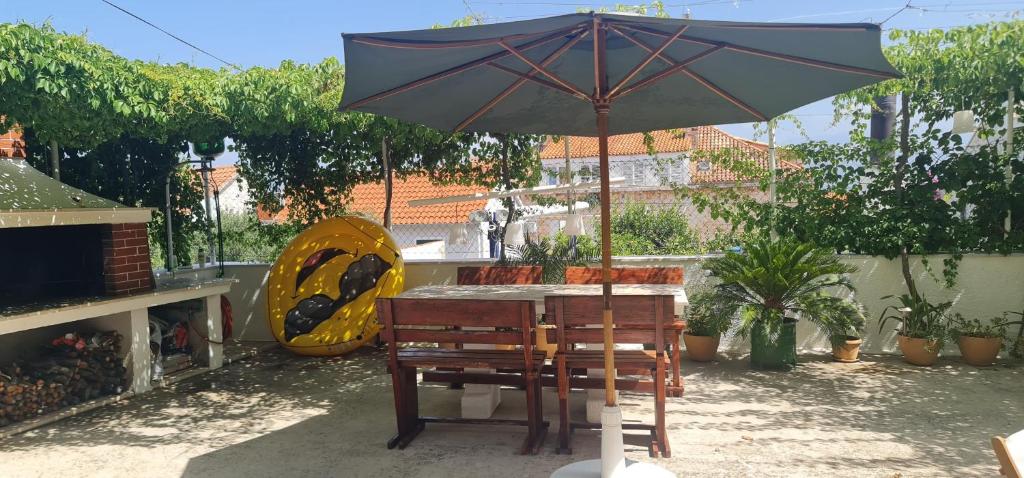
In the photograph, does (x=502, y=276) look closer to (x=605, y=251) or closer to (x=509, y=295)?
(x=509, y=295)

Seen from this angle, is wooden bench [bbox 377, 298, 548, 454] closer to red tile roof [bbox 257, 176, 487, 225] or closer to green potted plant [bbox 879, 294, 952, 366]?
green potted plant [bbox 879, 294, 952, 366]

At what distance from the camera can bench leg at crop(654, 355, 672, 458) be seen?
4038 mm

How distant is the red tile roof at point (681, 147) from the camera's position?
7574mm

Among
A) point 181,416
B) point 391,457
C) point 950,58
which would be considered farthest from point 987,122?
point 181,416

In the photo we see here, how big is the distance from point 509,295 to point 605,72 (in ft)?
7.24

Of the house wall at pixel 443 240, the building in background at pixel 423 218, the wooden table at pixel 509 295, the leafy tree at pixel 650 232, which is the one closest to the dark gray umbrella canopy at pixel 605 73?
the wooden table at pixel 509 295

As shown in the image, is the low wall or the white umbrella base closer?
the white umbrella base

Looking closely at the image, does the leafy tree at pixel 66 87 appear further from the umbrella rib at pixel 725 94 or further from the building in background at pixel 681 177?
the umbrella rib at pixel 725 94

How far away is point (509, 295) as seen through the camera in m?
5.22

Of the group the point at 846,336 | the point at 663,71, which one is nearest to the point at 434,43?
the point at 663,71

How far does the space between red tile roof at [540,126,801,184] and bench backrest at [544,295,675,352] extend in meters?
3.92

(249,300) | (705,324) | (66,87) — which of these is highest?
(66,87)

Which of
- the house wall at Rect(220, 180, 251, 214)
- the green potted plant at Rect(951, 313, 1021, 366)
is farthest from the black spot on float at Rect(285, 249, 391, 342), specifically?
the green potted plant at Rect(951, 313, 1021, 366)

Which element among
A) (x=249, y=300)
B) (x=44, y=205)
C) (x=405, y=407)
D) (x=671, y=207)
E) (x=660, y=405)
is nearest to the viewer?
(x=660, y=405)
